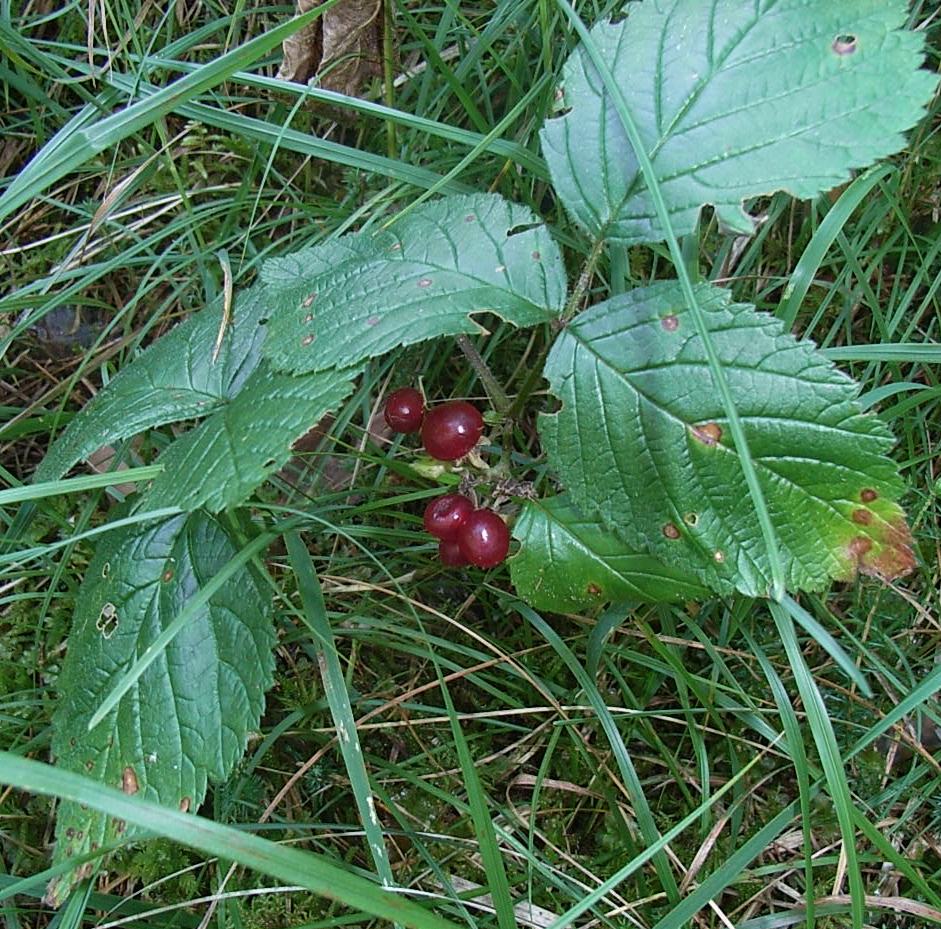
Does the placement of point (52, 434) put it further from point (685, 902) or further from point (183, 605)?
point (685, 902)

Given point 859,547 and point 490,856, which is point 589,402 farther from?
point 490,856

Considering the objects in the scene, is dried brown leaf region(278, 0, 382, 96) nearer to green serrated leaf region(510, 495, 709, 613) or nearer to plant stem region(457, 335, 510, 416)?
plant stem region(457, 335, 510, 416)

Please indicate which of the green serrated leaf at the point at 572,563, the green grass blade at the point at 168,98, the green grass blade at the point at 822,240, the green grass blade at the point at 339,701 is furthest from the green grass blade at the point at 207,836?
the green grass blade at the point at 822,240

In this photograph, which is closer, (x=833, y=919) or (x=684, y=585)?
(x=684, y=585)

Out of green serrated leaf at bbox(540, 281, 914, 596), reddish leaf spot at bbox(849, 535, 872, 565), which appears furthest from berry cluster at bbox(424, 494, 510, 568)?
reddish leaf spot at bbox(849, 535, 872, 565)

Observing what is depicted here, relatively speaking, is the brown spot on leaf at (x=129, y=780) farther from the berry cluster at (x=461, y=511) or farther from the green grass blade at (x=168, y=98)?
the green grass blade at (x=168, y=98)

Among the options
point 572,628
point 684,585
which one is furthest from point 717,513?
point 572,628
